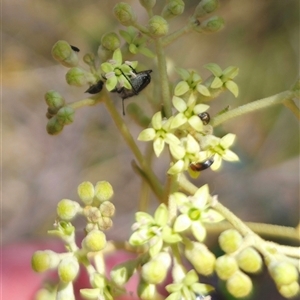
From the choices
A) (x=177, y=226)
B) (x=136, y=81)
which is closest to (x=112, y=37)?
(x=136, y=81)

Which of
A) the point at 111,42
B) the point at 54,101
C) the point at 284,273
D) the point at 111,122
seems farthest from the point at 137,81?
the point at 111,122

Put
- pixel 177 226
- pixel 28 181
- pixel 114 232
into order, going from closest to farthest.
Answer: pixel 177 226, pixel 114 232, pixel 28 181

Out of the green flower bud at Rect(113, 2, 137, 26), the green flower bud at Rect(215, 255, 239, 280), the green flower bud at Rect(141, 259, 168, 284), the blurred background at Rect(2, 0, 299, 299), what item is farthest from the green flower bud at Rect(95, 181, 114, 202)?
the blurred background at Rect(2, 0, 299, 299)

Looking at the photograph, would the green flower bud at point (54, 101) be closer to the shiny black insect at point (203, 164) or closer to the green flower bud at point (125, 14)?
the green flower bud at point (125, 14)

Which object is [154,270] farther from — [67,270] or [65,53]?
[65,53]

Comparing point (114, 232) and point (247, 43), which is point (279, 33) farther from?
point (114, 232)

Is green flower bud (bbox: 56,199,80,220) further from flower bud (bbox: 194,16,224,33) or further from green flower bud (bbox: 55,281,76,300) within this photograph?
flower bud (bbox: 194,16,224,33)
